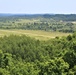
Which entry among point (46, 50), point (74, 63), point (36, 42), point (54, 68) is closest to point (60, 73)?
point (54, 68)

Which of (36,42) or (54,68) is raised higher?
(54,68)

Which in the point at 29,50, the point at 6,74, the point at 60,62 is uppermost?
the point at 60,62

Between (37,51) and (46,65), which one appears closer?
(46,65)

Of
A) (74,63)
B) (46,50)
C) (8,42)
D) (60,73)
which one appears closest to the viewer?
(60,73)

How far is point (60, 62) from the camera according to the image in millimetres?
45312

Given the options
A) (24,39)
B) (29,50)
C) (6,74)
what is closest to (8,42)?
(24,39)

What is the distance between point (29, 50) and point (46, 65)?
5376 cm

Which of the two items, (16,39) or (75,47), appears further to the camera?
(16,39)

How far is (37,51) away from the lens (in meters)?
98.8

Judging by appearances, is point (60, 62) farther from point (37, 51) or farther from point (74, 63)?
point (37, 51)

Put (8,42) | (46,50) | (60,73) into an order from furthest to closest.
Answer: (8,42) < (46,50) < (60,73)

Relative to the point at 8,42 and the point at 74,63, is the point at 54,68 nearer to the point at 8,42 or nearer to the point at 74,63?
the point at 74,63

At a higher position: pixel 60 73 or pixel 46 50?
pixel 60 73

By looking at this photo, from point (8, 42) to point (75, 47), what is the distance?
2630 inches
